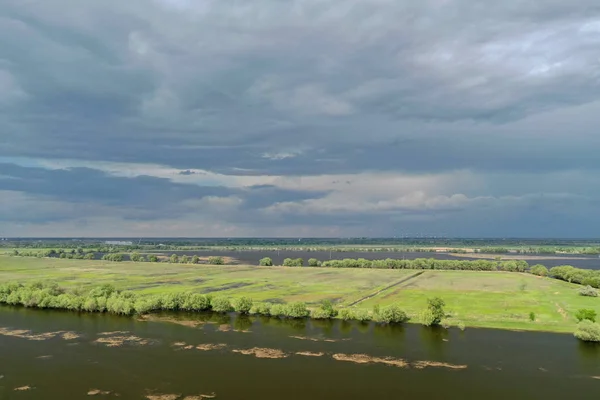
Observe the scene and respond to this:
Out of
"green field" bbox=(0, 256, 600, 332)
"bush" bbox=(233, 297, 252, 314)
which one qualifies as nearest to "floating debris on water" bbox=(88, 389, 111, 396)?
"bush" bbox=(233, 297, 252, 314)

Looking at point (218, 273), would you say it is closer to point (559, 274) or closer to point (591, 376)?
point (559, 274)

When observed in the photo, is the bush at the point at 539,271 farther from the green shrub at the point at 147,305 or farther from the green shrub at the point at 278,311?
the green shrub at the point at 147,305

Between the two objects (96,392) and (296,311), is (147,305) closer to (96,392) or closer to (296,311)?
(296,311)

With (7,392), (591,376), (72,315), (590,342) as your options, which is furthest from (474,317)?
(72,315)

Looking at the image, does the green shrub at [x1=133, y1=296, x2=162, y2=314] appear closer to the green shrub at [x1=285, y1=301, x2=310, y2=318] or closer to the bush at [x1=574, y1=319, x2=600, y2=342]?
the green shrub at [x1=285, y1=301, x2=310, y2=318]

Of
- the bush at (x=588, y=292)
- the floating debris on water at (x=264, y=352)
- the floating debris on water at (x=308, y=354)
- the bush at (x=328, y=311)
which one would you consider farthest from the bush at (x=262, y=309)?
the bush at (x=588, y=292)

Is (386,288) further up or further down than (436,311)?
further down

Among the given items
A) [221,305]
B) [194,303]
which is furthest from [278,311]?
[194,303]

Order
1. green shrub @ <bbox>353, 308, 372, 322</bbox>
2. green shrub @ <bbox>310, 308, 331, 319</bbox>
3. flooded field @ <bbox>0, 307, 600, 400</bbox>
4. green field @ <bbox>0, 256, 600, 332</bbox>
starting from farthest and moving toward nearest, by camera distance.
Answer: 1. green field @ <bbox>0, 256, 600, 332</bbox>
2. green shrub @ <bbox>310, 308, 331, 319</bbox>
3. green shrub @ <bbox>353, 308, 372, 322</bbox>
4. flooded field @ <bbox>0, 307, 600, 400</bbox>
